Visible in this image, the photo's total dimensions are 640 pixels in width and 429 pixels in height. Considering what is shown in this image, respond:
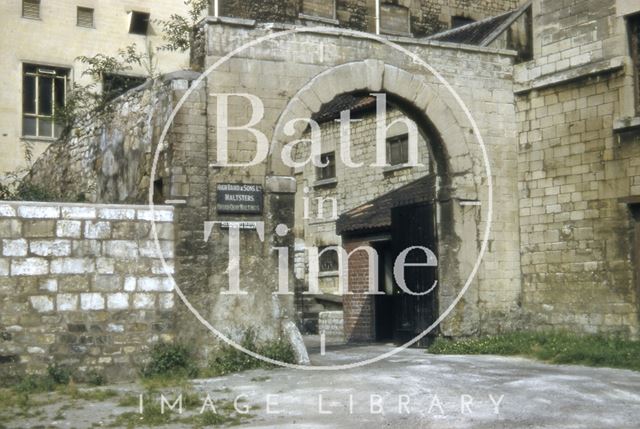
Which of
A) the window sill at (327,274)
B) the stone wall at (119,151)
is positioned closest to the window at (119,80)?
the stone wall at (119,151)

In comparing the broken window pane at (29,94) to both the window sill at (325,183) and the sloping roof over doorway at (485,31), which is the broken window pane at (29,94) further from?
the sloping roof over doorway at (485,31)

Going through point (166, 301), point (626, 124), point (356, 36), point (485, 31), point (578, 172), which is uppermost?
point (485, 31)

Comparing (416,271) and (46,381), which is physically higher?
(416,271)

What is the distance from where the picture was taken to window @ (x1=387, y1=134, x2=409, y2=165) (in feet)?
62.2

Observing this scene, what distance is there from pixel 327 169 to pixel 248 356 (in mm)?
10649

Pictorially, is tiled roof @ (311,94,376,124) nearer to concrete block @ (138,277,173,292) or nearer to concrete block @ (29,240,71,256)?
concrete block @ (138,277,173,292)

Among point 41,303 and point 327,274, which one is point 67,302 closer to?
point 41,303

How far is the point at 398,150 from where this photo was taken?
758 inches

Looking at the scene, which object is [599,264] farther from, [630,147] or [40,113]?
[40,113]

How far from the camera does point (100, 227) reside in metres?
11.1

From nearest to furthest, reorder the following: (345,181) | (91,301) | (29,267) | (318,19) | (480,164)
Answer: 1. (29,267)
2. (91,301)
3. (480,164)
4. (345,181)
5. (318,19)

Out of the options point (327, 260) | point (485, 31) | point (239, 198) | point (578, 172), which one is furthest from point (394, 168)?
point (239, 198)

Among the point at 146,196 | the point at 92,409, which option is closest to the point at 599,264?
the point at 146,196

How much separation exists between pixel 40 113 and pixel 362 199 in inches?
431
